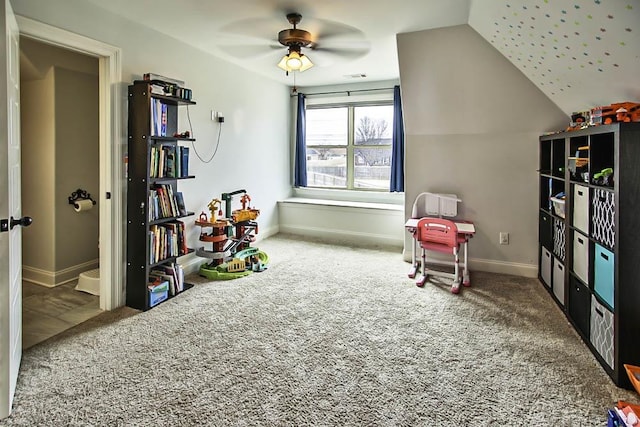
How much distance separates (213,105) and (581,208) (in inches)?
143

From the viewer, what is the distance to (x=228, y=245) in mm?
4008

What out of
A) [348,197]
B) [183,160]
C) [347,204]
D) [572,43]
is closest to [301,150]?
[348,197]

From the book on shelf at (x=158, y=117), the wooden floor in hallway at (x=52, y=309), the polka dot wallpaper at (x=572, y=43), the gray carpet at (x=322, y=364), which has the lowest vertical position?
the gray carpet at (x=322, y=364)

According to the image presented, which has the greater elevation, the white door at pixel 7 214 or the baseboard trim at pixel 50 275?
the white door at pixel 7 214

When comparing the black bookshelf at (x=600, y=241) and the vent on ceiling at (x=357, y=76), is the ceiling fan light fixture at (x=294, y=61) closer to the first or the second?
the vent on ceiling at (x=357, y=76)

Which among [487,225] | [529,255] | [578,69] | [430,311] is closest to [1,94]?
[430,311]

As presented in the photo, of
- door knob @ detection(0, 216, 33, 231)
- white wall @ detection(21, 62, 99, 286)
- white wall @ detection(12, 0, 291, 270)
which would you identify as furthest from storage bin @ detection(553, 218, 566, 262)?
white wall @ detection(21, 62, 99, 286)

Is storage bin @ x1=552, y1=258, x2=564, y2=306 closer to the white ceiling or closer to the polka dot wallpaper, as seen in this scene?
the polka dot wallpaper

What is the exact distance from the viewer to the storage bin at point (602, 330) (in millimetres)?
2073

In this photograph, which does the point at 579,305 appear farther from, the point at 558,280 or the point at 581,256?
the point at 558,280

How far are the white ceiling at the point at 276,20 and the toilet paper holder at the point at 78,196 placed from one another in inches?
73.6

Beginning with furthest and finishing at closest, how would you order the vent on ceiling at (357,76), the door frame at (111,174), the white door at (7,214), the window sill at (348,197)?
1. the window sill at (348,197)
2. the vent on ceiling at (357,76)
3. the door frame at (111,174)
4. the white door at (7,214)

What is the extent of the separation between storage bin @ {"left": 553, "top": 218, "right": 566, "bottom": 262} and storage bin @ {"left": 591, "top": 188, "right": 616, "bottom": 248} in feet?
→ 2.11

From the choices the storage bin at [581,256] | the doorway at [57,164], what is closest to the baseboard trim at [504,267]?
the storage bin at [581,256]
